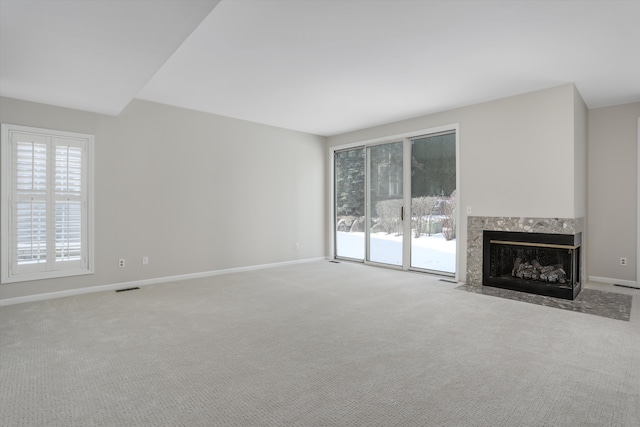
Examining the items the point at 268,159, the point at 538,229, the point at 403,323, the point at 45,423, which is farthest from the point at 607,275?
the point at 45,423

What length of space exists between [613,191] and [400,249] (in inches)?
131

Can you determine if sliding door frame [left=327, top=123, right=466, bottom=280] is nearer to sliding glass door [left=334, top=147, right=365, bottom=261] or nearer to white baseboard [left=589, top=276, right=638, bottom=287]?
sliding glass door [left=334, top=147, right=365, bottom=261]

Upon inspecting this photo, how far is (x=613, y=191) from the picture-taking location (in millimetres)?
5094

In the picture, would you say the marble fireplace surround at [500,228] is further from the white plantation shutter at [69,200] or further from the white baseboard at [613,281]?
the white plantation shutter at [69,200]

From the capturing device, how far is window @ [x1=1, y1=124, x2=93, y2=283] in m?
4.11

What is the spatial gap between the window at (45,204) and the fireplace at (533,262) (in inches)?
224

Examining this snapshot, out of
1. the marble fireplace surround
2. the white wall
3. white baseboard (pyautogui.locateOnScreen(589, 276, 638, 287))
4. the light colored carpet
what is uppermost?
the white wall

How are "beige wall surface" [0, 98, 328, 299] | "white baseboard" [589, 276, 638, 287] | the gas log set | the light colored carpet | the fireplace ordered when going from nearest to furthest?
the light colored carpet → the fireplace → the gas log set → "beige wall surface" [0, 98, 328, 299] → "white baseboard" [589, 276, 638, 287]

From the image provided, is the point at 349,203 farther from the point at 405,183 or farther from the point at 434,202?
the point at 434,202

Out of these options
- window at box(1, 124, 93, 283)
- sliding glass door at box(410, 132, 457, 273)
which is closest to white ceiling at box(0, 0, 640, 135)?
window at box(1, 124, 93, 283)

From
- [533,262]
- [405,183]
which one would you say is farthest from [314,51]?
[533,262]

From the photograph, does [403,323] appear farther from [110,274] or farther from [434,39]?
[110,274]

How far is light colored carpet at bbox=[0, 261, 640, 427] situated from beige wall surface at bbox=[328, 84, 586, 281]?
1450 millimetres

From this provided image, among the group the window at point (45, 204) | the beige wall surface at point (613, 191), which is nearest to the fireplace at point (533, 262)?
the beige wall surface at point (613, 191)
